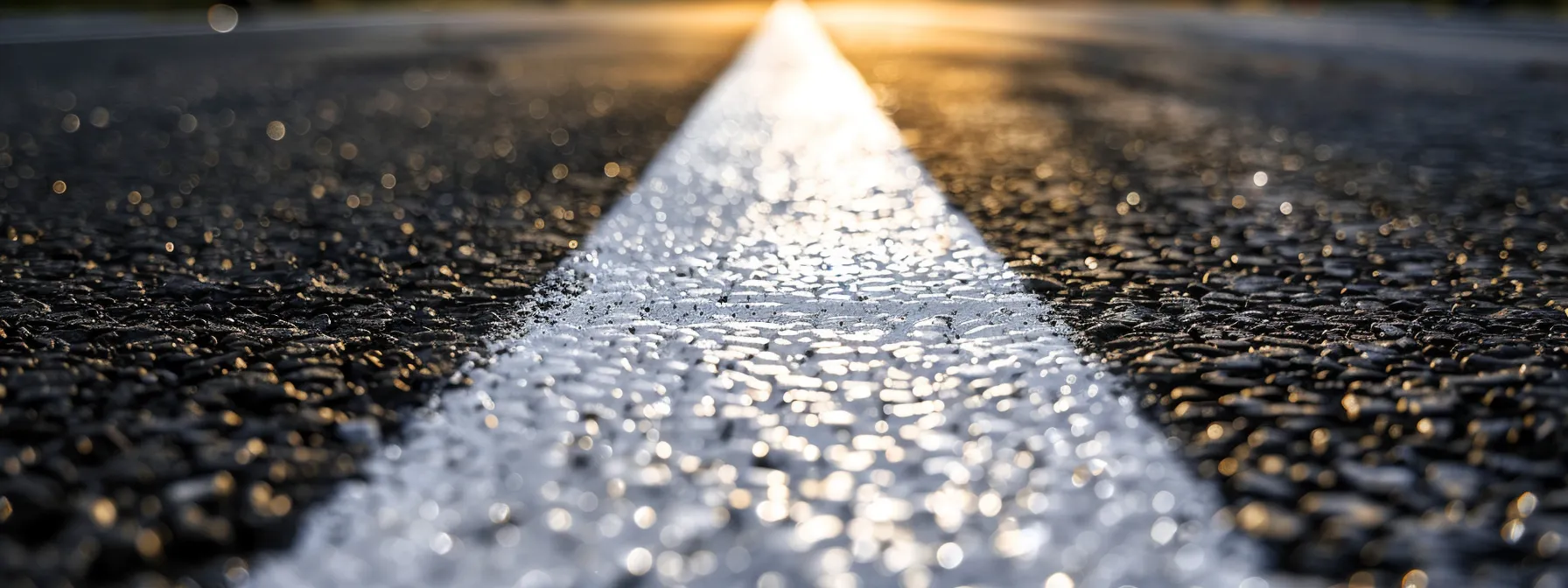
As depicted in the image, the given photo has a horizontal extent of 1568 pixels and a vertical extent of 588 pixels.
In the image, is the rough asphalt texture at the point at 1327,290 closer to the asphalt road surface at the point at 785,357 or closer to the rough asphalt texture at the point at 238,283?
the asphalt road surface at the point at 785,357

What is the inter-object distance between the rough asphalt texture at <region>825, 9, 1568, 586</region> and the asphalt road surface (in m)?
0.01

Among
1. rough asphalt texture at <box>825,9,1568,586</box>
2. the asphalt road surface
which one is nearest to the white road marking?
the asphalt road surface

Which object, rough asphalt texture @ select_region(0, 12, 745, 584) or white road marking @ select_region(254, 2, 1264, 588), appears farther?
rough asphalt texture @ select_region(0, 12, 745, 584)

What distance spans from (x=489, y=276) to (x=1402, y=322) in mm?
1792

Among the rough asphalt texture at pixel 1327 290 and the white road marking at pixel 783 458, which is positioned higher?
the white road marking at pixel 783 458

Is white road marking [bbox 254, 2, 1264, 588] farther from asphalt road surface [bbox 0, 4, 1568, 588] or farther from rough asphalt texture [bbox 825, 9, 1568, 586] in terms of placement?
rough asphalt texture [bbox 825, 9, 1568, 586]

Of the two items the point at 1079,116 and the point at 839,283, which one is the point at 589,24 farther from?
the point at 839,283

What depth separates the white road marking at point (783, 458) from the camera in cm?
140

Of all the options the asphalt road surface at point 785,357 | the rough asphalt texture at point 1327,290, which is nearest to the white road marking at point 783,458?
the asphalt road surface at point 785,357

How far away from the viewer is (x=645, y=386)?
1962 millimetres

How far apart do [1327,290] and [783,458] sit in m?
1.51

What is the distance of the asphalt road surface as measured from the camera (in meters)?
1.46

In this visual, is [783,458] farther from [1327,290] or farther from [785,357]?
[1327,290]

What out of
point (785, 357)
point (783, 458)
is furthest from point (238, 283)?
point (783, 458)
